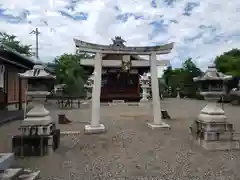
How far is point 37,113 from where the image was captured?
20.4 ft

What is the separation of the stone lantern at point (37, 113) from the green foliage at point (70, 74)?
22745 millimetres

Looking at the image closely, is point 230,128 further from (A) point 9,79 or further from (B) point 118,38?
(B) point 118,38

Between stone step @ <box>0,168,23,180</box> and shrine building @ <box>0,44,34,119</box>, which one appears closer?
stone step @ <box>0,168,23,180</box>

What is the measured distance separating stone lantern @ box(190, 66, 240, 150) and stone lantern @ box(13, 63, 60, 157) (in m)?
3.84

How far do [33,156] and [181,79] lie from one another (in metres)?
34.8

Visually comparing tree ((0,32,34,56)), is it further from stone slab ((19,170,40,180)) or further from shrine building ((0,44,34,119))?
stone slab ((19,170,40,180))

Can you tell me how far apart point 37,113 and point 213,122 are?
440 centimetres

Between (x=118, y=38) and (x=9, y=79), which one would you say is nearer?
(x=9, y=79)

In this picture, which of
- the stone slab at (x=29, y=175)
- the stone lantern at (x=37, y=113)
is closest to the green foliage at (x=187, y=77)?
the stone lantern at (x=37, y=113)

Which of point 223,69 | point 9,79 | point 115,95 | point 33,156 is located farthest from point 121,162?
point 223,69

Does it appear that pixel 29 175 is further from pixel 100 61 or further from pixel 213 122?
pixel 100 61

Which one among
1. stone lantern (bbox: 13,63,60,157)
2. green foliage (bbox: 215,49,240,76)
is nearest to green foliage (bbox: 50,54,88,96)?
green foliage (bbox: 215,49,240,76)

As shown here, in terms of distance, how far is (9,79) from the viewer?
1465 cm

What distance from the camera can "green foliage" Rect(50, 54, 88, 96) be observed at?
29884 mm
